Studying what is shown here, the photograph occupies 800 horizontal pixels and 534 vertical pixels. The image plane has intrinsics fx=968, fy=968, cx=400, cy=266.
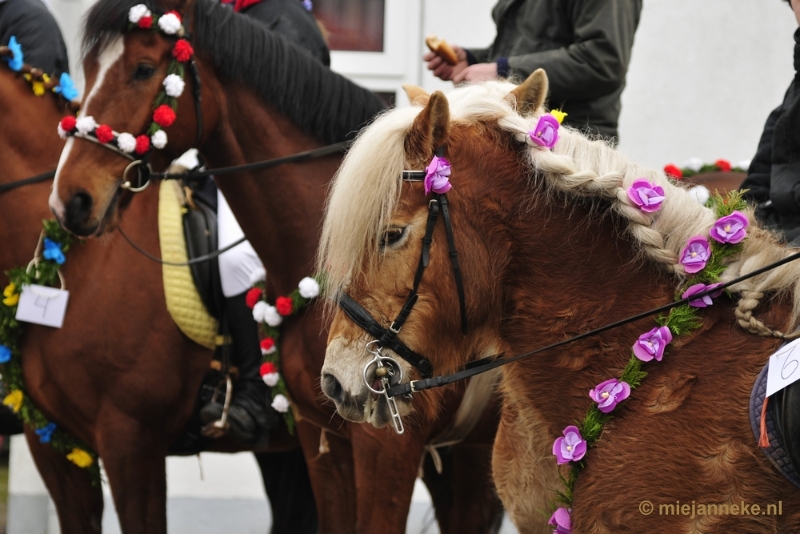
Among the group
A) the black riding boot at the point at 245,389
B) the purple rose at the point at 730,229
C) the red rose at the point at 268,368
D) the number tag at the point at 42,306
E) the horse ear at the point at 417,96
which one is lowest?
the black riding boot at the point at 245,389

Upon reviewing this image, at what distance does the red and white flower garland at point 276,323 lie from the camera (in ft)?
10.9

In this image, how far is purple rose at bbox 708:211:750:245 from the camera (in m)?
2.06

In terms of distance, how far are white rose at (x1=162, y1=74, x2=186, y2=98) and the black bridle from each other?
1.45 m

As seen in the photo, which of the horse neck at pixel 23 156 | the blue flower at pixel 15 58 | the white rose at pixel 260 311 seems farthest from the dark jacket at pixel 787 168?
the blue flower at pixel 15 58

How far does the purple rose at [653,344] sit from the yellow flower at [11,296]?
264cm

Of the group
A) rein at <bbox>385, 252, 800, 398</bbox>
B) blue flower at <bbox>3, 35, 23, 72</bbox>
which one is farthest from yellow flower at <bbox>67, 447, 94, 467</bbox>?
rein at <bbox>385, 252, 800, 398</bbox>

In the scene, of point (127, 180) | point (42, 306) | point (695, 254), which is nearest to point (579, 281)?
point (695, 254)

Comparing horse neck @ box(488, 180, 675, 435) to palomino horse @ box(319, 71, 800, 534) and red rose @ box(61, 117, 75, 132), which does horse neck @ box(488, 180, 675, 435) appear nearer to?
palomino horse @ box(319, 71, 800, 534)

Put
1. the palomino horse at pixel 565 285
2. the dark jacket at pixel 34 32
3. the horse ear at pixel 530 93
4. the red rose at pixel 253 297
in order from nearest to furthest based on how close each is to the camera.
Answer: the palomino horse at pixel 565 285, the horse ear at pixel 530 93, the red rose at pixel 253 297, the dark jacket at pixel 34 32

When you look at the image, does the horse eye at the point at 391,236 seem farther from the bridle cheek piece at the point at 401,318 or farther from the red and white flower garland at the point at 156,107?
the red and white flower garland at the point at 156,107

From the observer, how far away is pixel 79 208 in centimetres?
325

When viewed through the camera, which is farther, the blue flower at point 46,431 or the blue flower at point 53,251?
the blue flower at point 46,431

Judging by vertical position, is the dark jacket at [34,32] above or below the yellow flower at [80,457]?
above

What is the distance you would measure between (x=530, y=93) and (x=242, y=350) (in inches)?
80.9
